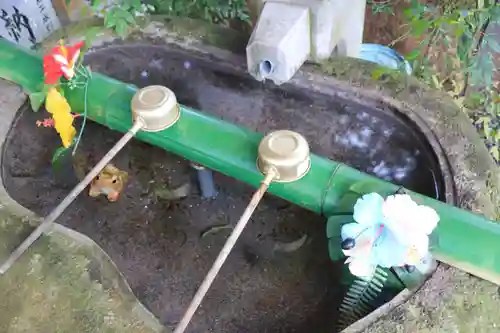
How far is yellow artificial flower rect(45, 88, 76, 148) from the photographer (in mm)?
1652

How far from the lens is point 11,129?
5.80 ft

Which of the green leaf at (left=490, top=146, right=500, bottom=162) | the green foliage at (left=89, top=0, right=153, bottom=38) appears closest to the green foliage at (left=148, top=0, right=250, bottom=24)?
the green foliage at (left=89, top=0, right=153, bottom=38)

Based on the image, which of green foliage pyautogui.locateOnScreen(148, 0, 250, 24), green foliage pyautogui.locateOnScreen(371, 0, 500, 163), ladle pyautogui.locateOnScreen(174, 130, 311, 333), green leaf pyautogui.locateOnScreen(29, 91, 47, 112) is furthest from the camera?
green foliage pyautogui.locateOnScreen(148, 0, 250, 24)

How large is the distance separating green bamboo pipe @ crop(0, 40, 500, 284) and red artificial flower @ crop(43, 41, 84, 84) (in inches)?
3.5

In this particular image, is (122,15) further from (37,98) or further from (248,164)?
(248,164)

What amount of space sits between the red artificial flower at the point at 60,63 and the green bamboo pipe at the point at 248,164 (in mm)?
89

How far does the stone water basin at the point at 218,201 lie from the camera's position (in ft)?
5.71

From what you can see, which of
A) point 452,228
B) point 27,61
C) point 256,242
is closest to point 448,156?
point 452,228

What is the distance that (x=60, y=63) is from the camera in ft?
5.24

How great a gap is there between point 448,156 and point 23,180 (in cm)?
118

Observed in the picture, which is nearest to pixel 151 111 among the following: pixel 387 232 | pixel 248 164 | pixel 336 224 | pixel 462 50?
pixel 248 164

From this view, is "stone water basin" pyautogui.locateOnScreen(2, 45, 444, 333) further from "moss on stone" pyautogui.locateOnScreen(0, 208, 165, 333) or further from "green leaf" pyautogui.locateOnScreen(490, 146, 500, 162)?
"green leaf" pyautogui.locateOnScreen(490, 146, 500, 162)

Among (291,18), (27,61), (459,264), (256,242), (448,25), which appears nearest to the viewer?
(459,264)

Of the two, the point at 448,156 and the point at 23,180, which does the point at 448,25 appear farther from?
the point at 23,180
